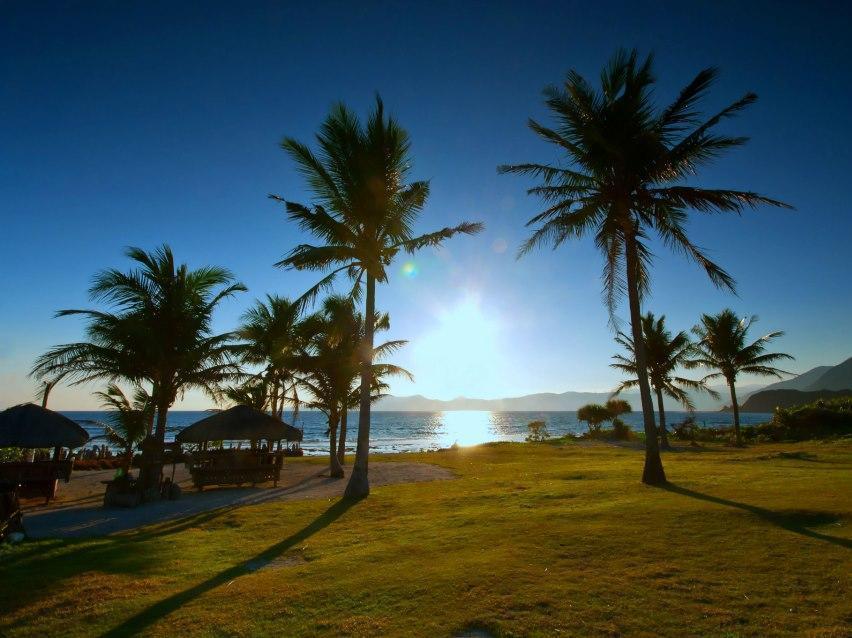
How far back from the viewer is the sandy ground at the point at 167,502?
1085 cm

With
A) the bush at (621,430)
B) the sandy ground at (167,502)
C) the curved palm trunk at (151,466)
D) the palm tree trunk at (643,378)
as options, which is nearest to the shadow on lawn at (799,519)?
the palm tree trunk at (643,378)

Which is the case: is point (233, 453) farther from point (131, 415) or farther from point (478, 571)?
point (478, 571)

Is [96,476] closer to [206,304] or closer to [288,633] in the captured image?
[206,304]

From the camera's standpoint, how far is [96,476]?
→ 21.1 m

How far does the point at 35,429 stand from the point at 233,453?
6171mm

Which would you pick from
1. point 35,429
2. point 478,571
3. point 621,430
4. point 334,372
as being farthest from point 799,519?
point 621,430

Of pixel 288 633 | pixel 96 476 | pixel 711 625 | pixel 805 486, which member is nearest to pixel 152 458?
pixel 96 476

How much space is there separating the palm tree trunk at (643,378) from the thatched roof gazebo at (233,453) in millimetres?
13037

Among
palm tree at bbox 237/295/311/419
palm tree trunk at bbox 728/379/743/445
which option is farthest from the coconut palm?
palm tree trunk at bbox 728/379/743/445

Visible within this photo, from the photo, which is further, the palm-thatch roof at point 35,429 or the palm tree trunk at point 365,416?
the palm-thatch roof at point 35,429

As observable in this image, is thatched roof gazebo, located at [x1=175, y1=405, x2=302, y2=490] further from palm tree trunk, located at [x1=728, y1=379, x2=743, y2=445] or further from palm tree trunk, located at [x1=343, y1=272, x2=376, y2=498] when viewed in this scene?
palm tree trunk, located at [x1=728, y1=379, x2=743, y2=445]

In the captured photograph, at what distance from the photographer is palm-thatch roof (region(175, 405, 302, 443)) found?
53.4 feet

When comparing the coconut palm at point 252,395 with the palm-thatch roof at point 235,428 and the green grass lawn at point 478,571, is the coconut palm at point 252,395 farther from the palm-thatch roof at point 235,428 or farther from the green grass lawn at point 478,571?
the green grass lawn at point 478,571

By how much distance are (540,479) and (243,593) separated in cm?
1125
